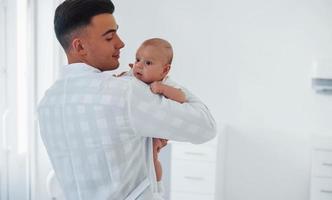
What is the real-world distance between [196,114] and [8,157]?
2.22 m

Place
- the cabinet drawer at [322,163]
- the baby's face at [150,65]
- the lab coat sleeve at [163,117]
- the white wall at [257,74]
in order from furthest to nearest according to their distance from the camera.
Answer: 1. the white wall at [257,74]
2. the cabinet drawer at [322,163]
3. the baby's face at [150,65]
4. the lab coat sleeve at [163,117]

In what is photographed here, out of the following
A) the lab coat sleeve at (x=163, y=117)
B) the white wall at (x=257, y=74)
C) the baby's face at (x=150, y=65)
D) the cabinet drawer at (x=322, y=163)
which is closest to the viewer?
the lab coat sleeve at (x=163, y=117)

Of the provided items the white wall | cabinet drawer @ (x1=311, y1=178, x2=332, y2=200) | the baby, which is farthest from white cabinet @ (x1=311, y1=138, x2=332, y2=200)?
the baby

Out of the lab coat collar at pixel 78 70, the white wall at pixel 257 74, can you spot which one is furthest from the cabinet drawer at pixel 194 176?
the lab coat collar at pixel 78 70

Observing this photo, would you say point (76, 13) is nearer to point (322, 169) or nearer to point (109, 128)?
point (109, 128)

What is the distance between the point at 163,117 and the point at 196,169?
7.22 feet

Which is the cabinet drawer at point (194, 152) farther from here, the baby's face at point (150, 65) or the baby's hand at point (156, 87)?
the baby's hand at point (156, 87)

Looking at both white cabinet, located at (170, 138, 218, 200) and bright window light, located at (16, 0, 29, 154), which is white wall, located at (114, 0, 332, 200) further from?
bright window light, located at (16, 0, 29, 154)

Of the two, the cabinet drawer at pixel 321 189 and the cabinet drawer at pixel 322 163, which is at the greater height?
the cabinet drawer at pixel 322 163

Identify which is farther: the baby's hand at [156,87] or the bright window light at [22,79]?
the bright window light at [22,79]

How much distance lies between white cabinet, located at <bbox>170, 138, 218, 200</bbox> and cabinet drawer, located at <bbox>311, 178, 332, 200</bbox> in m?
0.73

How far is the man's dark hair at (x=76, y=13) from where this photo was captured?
1.18 m

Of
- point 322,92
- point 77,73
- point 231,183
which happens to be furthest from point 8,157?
point 322,92

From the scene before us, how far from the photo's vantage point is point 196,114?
Answer: 117 centimetres
